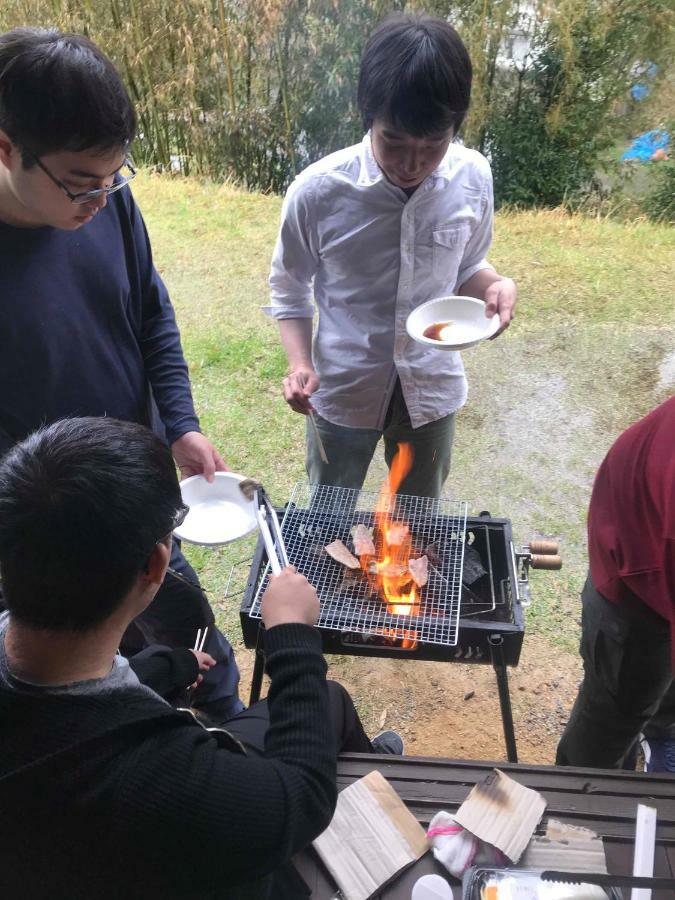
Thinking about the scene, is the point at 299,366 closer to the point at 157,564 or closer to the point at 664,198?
the point at 157,564

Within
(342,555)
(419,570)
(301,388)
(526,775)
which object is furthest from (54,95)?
(526,775)

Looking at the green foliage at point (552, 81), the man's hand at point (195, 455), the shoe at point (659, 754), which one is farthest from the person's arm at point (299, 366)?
the green foliage at point (552, 81)

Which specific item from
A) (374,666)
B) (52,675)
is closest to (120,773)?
(52,675)

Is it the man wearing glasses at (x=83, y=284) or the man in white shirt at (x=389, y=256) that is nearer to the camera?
the man wearing glasses at (x=83, y=284)

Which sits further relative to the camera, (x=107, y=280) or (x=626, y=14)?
(x=626, y=14)

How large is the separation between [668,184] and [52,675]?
797 centimetres

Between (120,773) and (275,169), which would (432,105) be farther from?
(275,169)

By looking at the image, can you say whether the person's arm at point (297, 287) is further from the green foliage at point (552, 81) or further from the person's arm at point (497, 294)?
the green foliage at point (552, 81)

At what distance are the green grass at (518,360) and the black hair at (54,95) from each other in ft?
7.56

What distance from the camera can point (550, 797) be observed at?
168 centimetres

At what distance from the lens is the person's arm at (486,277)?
2.23 metres

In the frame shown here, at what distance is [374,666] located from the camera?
3.00 metres

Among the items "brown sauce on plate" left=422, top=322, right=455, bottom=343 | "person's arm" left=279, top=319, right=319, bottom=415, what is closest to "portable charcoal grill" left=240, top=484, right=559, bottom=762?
"person's arm" left=279, top=319, right=319, bottom=415

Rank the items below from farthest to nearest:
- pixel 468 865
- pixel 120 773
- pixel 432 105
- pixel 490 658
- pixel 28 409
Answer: pixel 490 658
pixel 28 409
pixel 432 105
pixel 468 865
pixel 120 773
